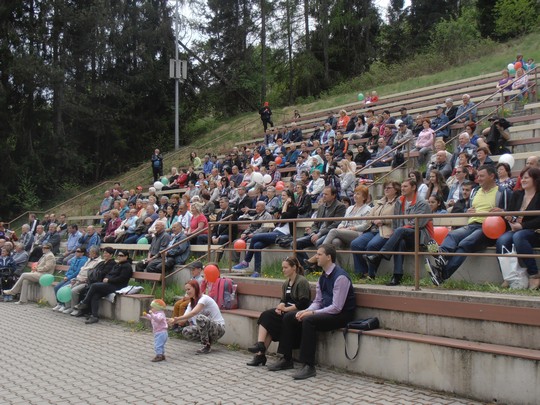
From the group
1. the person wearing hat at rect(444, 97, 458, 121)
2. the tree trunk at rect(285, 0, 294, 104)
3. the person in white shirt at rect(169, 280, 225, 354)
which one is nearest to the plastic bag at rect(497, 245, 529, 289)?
the person in white shirt at rect(169, 280, 225, 354)

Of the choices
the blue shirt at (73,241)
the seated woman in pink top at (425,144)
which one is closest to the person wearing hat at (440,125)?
the seated woman in pink top at (425,144)

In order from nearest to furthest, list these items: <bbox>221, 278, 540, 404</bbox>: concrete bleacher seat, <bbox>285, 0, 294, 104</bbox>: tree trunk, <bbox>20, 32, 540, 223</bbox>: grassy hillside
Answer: <bbox>221, 278, 540, 404</bbox>: concrete bleacher seat, <bbox>20, 32, 540, 223</bbox>: grassy hillside, <bbox>285, 0, 294, 104</bbox>: tree trunk

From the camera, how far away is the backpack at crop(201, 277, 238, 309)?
10.1 metres

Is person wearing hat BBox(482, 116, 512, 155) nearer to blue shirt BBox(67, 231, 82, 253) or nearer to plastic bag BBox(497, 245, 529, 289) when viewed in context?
plastic bag BBox(497, 245, 529, 289)

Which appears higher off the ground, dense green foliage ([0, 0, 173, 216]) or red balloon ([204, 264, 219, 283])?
dense green foliage ([0, 0, 173, 216])

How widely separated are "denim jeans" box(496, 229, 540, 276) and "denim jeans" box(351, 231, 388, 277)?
1.86 meters

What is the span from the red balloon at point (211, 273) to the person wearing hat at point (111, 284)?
3516mm

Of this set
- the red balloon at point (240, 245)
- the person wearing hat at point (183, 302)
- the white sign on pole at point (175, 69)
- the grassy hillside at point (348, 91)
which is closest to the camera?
the person wearing hat at point (183, 302)

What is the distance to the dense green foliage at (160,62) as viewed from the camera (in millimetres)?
30047

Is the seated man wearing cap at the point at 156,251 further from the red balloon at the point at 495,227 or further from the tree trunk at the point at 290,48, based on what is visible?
the tree trunk at the point at 290,48

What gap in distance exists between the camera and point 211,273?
10.2 metres

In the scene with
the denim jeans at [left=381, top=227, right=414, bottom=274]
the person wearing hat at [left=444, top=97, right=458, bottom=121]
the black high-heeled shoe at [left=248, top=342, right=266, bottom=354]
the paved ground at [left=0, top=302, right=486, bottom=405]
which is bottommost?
the paved ground at [left=0, top=302, right=486, bottom=405]

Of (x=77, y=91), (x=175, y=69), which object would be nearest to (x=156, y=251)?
(x=77, y=91)

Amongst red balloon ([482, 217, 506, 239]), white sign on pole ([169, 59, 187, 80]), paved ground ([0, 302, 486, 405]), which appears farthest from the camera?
white sign on pole ([169, 59, 187, 80])
